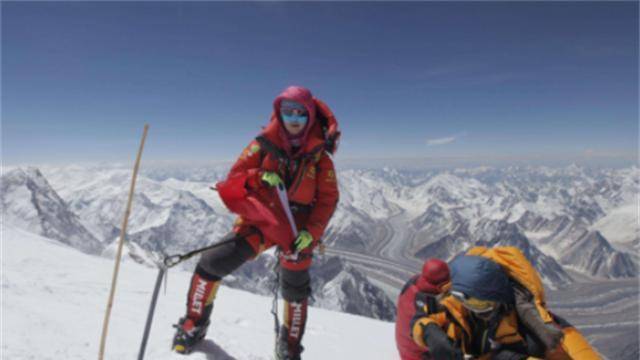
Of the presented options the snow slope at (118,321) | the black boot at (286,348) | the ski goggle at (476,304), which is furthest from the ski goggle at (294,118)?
the snow slope at (118,321)

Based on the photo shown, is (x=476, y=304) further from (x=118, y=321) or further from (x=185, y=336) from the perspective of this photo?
(x=118, y=321)

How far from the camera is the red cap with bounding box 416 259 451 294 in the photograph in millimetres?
5426

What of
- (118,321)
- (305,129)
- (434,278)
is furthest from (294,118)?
(118,321)

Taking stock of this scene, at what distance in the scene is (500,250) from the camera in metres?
5.09

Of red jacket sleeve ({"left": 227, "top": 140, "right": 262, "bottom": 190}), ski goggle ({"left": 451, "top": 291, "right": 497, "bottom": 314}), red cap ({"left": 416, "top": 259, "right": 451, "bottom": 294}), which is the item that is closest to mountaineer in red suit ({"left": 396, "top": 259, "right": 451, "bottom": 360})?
red cap ({"left": 416, "top": 259, "right": 451, "bottom": 294})

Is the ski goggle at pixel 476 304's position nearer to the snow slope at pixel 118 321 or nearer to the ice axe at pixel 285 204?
the ice axe at pixel 285 204

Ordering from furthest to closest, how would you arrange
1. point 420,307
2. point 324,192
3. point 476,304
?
1. point 324,192
2. point 420,307
3. point 476,304

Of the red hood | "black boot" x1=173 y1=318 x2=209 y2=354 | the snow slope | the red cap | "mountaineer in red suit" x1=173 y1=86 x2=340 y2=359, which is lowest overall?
the snow slope

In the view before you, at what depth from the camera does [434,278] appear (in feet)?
18.1

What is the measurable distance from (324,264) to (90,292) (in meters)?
163

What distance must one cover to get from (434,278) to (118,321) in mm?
5327

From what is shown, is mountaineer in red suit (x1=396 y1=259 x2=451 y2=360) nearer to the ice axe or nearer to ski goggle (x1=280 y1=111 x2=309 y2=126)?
the ice axe

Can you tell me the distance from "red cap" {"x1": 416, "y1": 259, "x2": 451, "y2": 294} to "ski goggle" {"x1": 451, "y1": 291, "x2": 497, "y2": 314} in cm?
94

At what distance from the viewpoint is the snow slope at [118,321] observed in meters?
4.62
